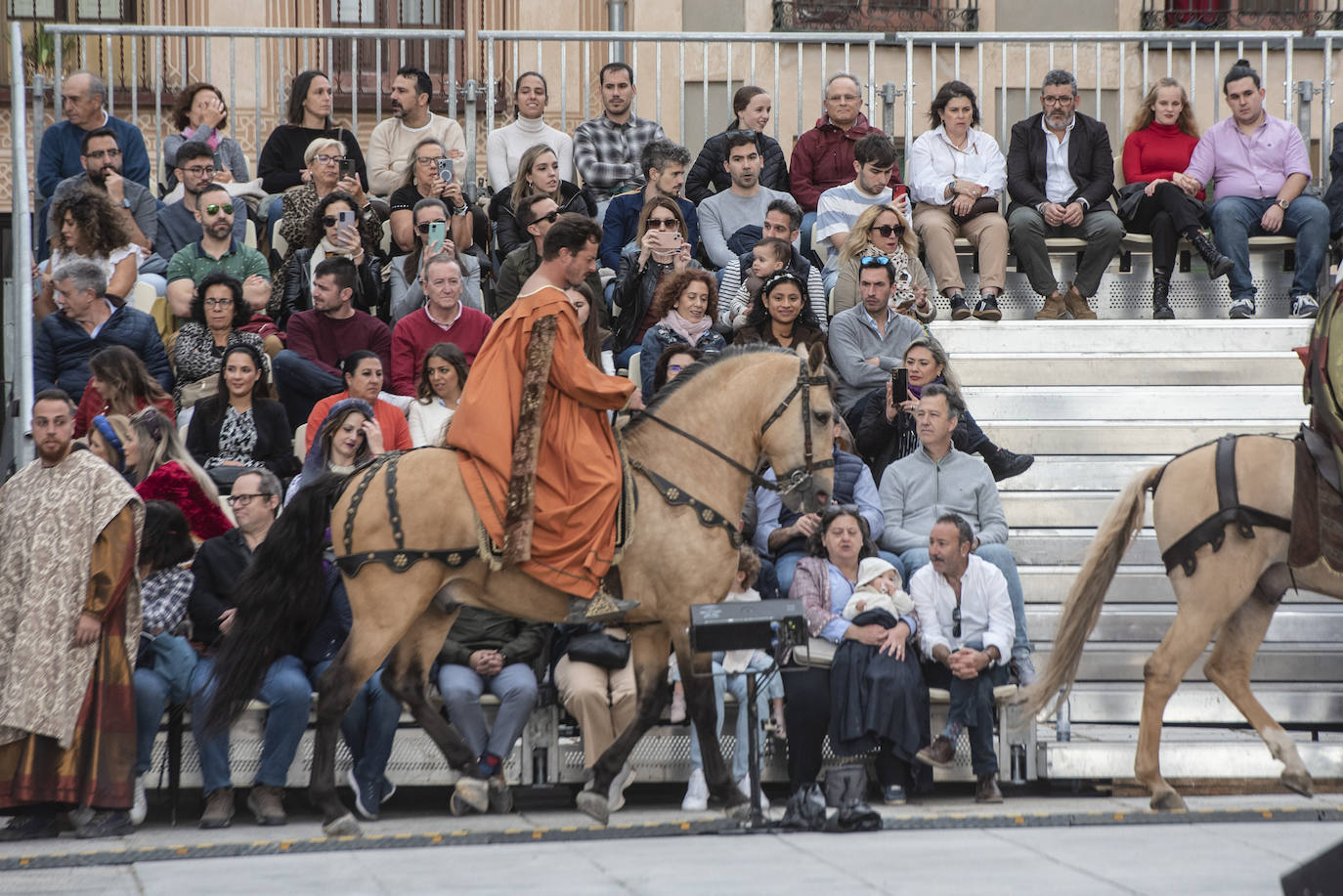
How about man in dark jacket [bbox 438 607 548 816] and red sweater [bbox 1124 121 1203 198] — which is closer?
man in dark jacket [bbox 438 607 548 816]

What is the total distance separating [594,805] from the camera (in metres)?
7.32

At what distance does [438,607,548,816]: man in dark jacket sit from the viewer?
25.6 ft

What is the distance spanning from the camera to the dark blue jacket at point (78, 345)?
974 cm

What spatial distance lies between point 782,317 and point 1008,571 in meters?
2.18

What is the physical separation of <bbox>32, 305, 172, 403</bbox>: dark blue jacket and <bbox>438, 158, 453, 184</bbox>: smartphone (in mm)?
2443

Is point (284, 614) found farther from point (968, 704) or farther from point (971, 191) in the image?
point (971, 191)

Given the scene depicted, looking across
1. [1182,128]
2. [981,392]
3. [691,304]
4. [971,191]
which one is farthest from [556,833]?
[1182,128]

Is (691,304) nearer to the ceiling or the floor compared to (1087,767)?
nearer to the ceiling

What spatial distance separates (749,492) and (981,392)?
242 cm

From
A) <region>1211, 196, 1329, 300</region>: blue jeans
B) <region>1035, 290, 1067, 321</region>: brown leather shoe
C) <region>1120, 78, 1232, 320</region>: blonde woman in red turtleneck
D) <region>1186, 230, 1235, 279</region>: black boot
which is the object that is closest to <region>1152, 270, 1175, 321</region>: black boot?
<region>1120, 78, 1232, 320</region>: blonde woman in red turtleneck

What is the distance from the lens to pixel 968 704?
796cm

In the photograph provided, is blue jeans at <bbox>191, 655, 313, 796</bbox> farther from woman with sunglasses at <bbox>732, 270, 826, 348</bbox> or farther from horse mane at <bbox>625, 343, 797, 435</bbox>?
woman with sunglasses at <bbox>732, 270, 826, 348</bbox>

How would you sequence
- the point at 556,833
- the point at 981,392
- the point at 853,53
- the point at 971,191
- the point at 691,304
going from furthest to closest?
the point at 853,53 < the point at 971,191 < the point at 981,392 < the point at 691,304 < the point at 556,833

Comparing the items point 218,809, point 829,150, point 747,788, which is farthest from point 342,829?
point 829,150
